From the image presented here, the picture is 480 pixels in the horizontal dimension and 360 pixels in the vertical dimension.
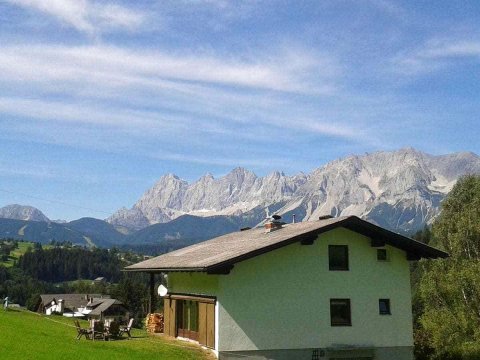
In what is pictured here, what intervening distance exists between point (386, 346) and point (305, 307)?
4.99 m

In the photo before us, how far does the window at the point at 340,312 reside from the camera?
30044mm

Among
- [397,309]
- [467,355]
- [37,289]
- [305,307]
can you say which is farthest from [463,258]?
[37,289]

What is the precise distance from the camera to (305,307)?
29.5 metres

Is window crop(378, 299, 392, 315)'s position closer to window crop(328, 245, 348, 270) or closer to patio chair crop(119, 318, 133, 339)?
window crop(328, 245, 348, 270)

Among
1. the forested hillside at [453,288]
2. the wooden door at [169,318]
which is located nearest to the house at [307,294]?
the wooden door at [169,318]

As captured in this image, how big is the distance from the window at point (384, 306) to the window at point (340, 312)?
1.95m

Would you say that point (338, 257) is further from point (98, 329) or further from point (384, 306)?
point (98, 329)

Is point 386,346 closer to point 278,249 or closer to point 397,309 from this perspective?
point 397,309

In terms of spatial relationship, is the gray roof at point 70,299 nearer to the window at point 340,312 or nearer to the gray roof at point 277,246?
the gray roof at point 277,246

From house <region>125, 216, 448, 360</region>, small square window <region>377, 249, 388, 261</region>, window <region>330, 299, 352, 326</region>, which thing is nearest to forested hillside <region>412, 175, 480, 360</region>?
house <region>125, 216, 448, 360</region>

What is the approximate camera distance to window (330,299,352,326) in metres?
30.0

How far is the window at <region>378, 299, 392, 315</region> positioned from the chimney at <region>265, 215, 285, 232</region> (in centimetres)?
737

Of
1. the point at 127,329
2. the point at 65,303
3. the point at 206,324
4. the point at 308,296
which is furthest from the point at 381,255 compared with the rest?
the point at 65,303

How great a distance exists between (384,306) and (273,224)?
795 cm
